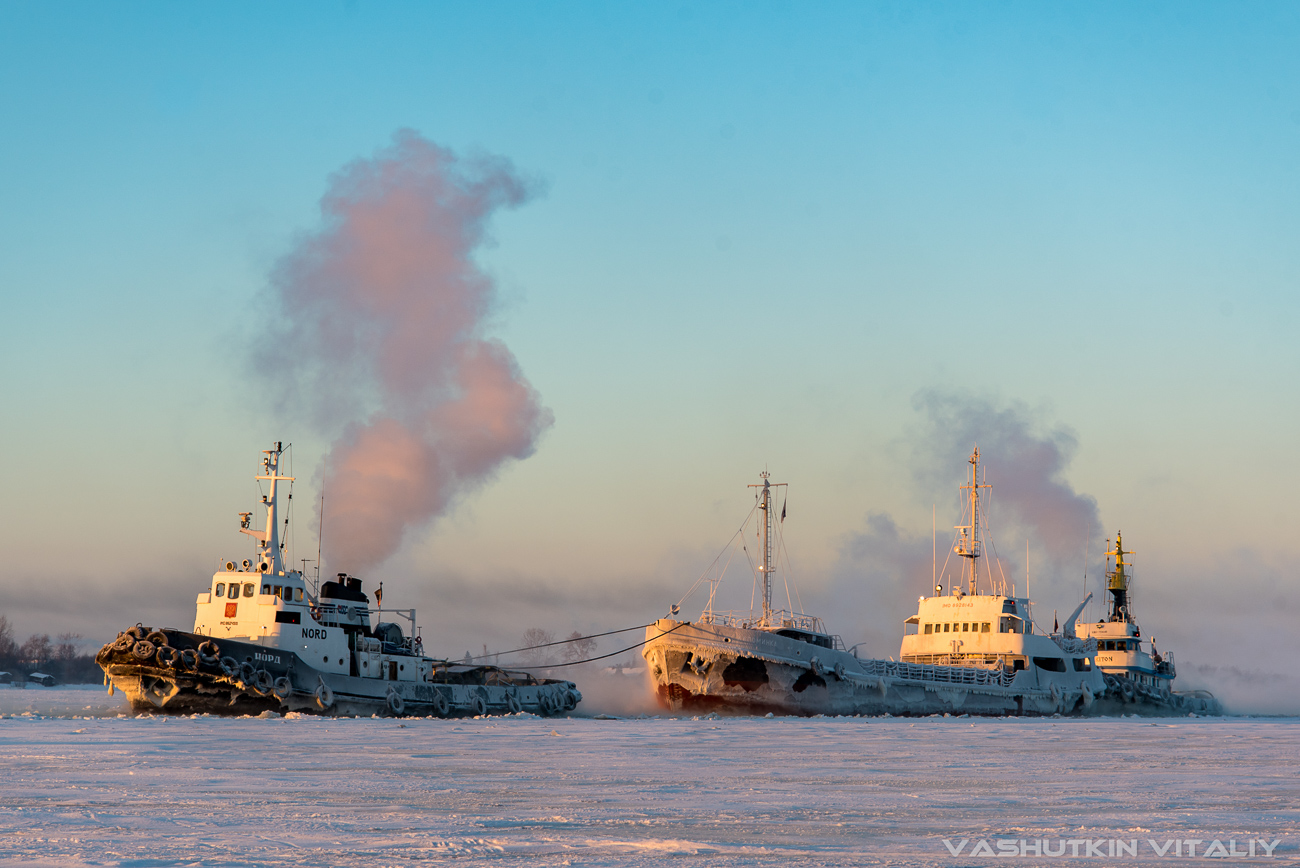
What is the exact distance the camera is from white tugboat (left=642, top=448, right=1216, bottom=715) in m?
55.6

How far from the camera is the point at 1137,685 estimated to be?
75.4 meters

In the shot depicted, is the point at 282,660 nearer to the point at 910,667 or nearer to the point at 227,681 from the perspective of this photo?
the point at 227,681

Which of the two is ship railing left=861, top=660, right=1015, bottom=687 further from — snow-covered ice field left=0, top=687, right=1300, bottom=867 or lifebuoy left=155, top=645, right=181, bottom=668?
lifebuoy left=155, top=645, right=181, bottom=668

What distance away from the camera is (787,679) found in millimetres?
55781

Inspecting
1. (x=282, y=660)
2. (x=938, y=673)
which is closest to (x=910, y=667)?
(x=938, y=673)

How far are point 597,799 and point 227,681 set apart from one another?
91.1 ft

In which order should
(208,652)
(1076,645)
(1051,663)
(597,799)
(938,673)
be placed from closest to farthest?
(597,799) < (208,652) < (938,673) < (1051,663) < (1076,645)

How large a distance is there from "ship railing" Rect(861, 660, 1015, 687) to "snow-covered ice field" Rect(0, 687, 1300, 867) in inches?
1039

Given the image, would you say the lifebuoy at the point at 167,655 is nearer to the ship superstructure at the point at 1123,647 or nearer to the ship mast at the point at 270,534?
the ship mast at the point at 270,534

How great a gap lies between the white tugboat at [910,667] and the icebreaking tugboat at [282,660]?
26.6 feet

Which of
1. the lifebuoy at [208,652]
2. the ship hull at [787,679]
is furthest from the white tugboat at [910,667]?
the lifebuoy at [208,652]

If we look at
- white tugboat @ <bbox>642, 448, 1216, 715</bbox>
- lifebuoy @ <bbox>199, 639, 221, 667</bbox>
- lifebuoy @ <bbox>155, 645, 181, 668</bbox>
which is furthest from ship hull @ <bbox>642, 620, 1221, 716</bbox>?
lifebuoy @ <bbox>155, 645, 181, 668</bbox>

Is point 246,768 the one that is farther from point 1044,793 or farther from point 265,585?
point 265,585

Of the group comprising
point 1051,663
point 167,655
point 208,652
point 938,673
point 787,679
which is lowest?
point 787,679
